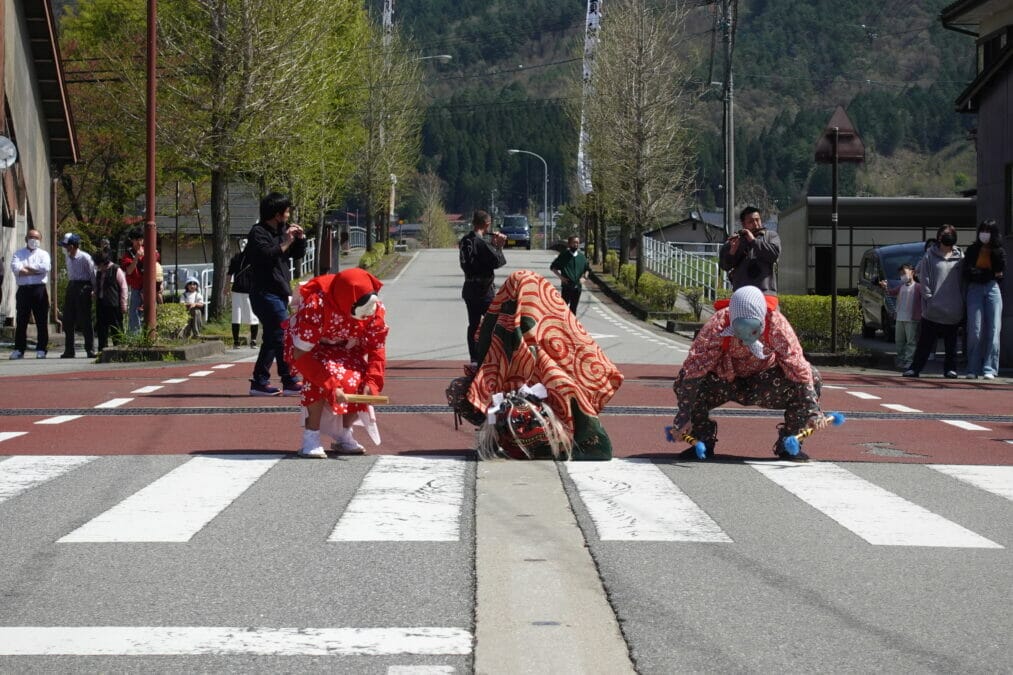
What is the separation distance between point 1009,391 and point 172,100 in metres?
19.0

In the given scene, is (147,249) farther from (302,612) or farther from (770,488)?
(302,612)

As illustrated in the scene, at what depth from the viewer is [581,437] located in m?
9.45

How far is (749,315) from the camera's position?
8969mm

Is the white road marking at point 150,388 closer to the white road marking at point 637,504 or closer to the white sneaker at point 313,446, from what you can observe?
the white sneaker at point 313,446

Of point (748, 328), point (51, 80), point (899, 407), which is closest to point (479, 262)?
point (899, 407)

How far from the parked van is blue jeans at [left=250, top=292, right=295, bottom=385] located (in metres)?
17.0

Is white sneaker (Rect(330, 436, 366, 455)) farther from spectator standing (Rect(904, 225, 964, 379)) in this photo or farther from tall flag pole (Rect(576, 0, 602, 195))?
tall flag pole (Rect(576, 0, 602, 195))

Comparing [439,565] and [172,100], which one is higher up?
[172,100]

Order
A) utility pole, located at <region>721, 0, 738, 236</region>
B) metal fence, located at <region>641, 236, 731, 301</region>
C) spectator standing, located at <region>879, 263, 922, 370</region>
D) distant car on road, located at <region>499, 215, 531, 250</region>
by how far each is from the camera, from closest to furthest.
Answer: spectator standing, located at <region>879, 263, 922, 370</region>, utility pole, located at <region>721, 0, 738, 236</region>, metal fence, located at <region>641, 236, 731, 301</region>, distant car on road, located at <region>499, 215, 531, 250</region>

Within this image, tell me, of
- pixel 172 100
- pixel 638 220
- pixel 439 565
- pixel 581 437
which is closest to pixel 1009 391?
pixel 581 437

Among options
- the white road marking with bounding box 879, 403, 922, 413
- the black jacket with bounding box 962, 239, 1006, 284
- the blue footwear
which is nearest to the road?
the white road marking with bounding box 879, 403, 922, 413

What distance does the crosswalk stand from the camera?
693 centimetres

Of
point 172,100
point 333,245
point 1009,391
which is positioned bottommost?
point 1009,391

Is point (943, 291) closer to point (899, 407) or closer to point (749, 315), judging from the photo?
point (899, 407)
